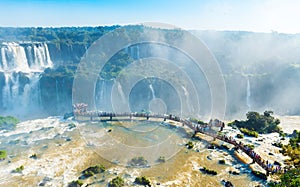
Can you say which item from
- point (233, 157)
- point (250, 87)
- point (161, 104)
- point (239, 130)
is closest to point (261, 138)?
point (239, 130)

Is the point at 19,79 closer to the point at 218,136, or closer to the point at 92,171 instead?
the point at 92,171

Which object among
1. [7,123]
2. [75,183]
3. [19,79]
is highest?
[19,79]

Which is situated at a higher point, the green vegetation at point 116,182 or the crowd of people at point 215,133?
the crowd of people at point 215,133

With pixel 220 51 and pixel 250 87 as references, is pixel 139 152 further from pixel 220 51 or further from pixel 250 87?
pixel 220 51

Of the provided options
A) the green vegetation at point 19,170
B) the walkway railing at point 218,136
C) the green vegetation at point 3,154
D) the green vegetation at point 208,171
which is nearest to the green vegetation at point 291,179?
the walkway railing at point 218,136

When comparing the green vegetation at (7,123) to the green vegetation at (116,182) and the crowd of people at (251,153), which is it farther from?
the crowd of people at (251,153)

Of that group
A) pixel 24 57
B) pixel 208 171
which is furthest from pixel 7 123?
pixel 24 57
